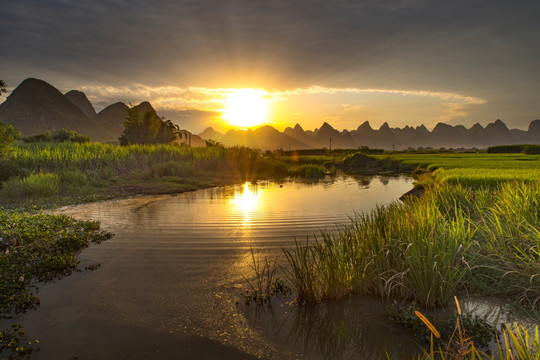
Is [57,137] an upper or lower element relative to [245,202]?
upper

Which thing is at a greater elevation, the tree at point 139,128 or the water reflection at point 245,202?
the tree at point 139,128

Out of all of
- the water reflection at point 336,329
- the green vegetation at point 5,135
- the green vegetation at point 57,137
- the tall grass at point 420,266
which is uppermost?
the green vegetation at point 57,137

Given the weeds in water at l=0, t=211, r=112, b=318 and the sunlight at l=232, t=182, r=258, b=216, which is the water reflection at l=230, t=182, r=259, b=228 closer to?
the sunlight at l=232, t=182, r=258, b=216

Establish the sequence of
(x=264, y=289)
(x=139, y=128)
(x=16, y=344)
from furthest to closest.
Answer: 1. (x=139, y=128)
2. (x=264, y=289)
3. (x=16, y=344)

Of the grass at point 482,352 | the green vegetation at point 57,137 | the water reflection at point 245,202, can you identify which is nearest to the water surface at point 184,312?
the grass at point 482,352

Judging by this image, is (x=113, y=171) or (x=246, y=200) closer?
(x=246, y=200)

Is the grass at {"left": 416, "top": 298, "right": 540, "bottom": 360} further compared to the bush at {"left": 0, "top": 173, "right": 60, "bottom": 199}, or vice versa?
the bush at {"left": 0, "top": 173, "right": 60, "bottom": 199}

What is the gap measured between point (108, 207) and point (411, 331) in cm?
1486

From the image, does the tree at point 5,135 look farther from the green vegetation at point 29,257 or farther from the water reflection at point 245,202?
the water reflection at point 245,202

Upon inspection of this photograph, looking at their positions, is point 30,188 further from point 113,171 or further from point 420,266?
point 420,266

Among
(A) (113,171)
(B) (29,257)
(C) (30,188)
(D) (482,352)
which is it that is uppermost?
(A) (113,171)

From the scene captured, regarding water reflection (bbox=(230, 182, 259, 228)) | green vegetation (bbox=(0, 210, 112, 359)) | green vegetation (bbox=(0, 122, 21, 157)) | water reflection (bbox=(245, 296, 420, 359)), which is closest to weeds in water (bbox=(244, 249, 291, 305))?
water reflection (bbox=(245, 296, 420, 359))

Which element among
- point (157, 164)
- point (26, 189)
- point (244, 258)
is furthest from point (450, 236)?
point (157, 164)

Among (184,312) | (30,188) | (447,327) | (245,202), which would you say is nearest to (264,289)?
(184,312)
